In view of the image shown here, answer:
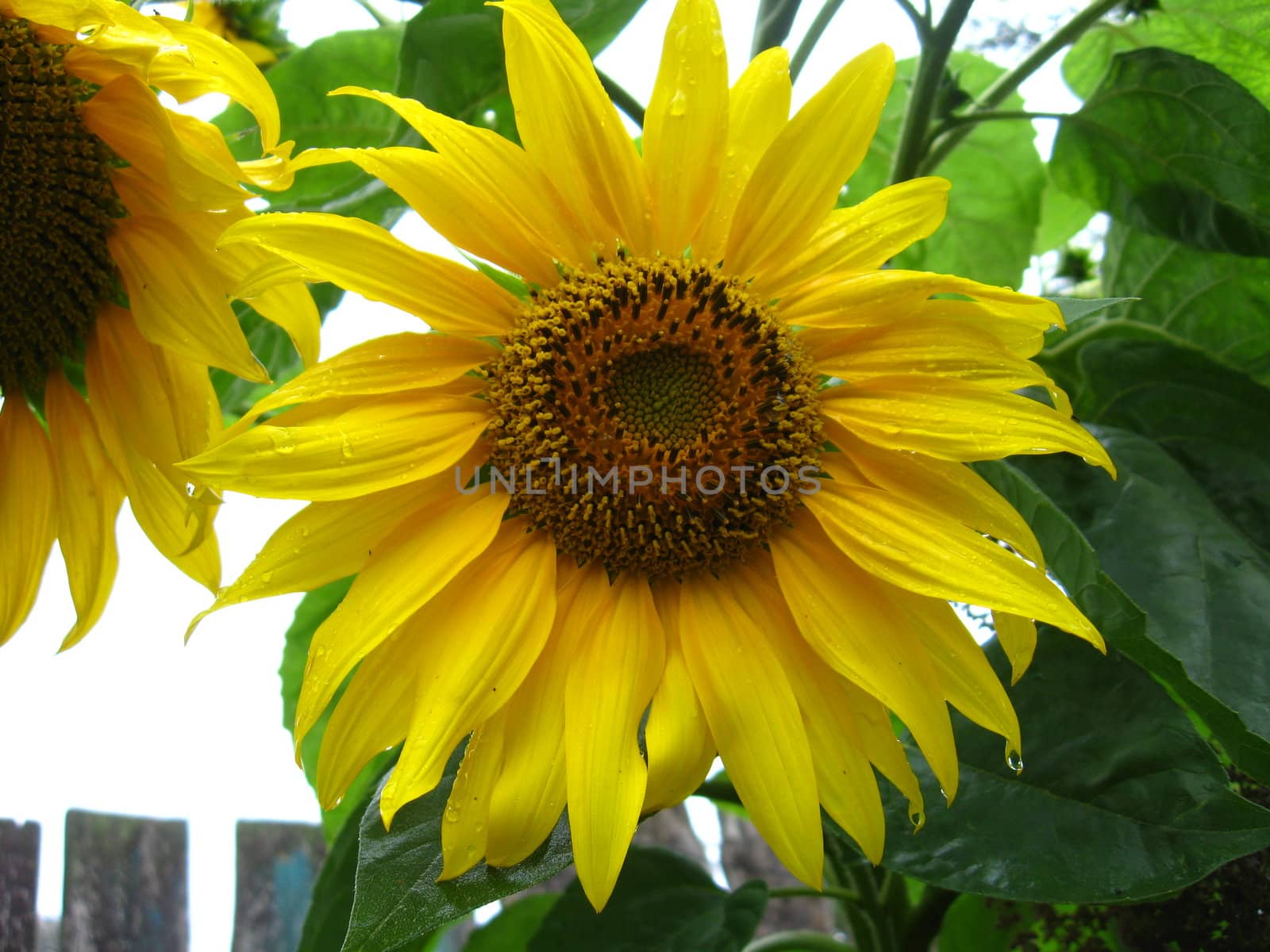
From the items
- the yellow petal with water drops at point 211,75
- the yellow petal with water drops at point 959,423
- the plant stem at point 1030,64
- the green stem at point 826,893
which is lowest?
the green stem at point 826,893

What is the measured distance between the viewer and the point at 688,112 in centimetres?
62

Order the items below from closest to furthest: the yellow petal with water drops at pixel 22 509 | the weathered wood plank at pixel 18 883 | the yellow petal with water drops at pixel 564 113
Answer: the yellow petal with water drops at pixel 564 113 < the yellow petal with water drops at pixel 22 509 < the weathered wood plank at pixel 18 883

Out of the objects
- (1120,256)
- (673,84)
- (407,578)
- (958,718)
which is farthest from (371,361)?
(1120,256)

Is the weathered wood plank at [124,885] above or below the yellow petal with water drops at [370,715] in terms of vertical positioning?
below

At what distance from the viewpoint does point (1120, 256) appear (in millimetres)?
1029

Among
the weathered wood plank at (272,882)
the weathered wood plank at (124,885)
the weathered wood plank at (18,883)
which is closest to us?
the weathered wood plank at (18,883)

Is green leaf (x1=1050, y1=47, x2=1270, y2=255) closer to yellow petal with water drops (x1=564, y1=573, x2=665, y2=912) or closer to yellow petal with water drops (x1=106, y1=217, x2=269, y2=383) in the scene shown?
yellow petal with water drops (x1=564, y1=573, x2=665, y2=912)

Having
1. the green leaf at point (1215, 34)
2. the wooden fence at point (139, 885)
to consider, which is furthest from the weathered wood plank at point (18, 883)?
the green leaf at point (1215, 34)

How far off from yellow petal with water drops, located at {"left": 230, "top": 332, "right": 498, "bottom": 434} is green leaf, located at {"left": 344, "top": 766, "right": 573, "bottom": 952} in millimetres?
217

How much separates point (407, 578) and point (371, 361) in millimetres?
122

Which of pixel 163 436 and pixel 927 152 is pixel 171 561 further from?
pixel 927 152

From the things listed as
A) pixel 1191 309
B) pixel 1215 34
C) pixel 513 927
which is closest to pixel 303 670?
pixel 513 927

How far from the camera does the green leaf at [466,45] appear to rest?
74 centimetres

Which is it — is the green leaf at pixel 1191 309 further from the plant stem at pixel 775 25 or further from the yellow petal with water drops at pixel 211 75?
the yellow petal with water drops at pixel 211 75
